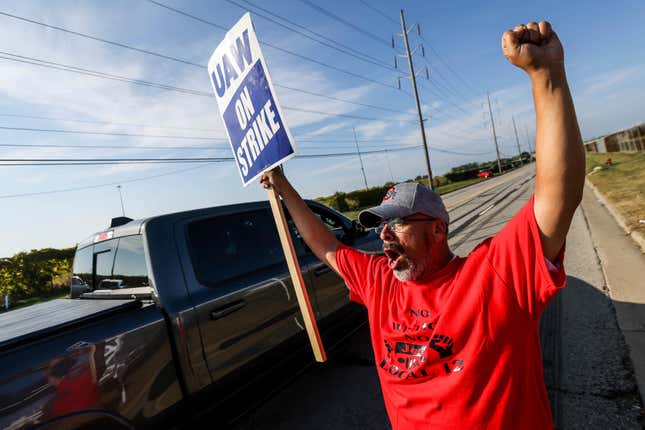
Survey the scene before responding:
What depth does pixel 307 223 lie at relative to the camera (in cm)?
210

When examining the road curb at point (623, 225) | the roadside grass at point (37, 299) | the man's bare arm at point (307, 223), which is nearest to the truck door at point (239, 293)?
the man's bare arm at point (307, 223)

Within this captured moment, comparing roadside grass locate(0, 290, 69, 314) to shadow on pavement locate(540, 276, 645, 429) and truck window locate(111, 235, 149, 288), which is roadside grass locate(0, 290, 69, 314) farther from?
shadow on pavement locate(540, 276, 645, 429)

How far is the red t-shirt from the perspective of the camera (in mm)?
1188

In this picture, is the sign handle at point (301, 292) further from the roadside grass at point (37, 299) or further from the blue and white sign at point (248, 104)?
the roadside grass at point (37, 299)

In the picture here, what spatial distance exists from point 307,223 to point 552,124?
134cm

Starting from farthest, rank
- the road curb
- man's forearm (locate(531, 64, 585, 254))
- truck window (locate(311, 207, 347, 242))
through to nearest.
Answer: the road curb
truck window (locate(311, 207, 347, 242))
man's forearm (locate(531, 64, 585, 254))

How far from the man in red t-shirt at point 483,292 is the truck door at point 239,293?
136 cm

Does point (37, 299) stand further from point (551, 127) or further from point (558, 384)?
point (551, 127)

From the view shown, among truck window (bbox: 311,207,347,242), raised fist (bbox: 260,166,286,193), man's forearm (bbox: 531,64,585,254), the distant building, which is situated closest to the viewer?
man's forearm (bbox: 531,64,585,254)

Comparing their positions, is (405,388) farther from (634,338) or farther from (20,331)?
(634,338)

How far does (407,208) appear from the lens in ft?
4.99

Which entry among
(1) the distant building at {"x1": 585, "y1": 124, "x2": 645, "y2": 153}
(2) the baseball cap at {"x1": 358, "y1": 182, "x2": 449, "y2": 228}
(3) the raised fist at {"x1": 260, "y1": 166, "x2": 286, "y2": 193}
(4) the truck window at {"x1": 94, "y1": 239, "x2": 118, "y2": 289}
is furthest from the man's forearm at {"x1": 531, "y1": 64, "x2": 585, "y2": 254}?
(1) the distant building at {"x1": 585, "y1": 124, "x2": 645, "y2": 153}

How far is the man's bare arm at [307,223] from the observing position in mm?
2018

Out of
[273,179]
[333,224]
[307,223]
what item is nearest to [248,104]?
[273,179]
